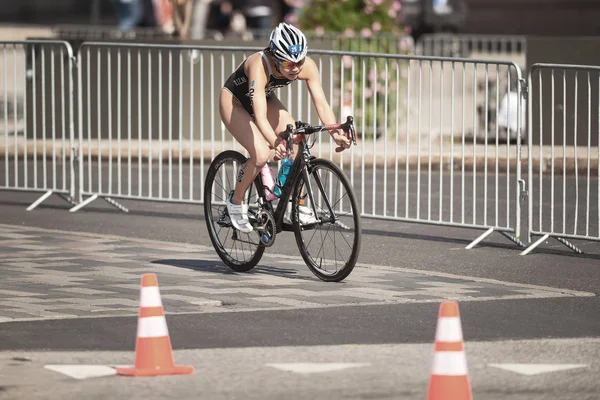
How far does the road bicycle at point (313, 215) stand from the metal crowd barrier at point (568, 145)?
1925 millimetres

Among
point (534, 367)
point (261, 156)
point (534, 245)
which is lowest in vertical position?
point (534, 367)

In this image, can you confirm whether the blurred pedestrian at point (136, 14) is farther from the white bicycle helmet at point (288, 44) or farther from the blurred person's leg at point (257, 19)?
the white bicycle helmet at point (288, 44)

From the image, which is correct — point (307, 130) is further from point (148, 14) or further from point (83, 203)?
point (148, 14)

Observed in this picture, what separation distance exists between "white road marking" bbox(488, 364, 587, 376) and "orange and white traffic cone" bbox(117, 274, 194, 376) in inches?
57.4

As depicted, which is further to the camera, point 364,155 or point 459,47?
point 459,47

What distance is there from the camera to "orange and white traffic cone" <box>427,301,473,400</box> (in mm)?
6379

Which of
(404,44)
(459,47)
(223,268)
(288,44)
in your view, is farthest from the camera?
(459,47)

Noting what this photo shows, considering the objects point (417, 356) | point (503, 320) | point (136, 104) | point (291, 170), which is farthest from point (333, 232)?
point (136, 104)

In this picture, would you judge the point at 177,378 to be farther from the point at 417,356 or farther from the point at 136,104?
the point at 136,104

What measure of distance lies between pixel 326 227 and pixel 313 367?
2833 millimetres

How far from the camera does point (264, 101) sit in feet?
32.8

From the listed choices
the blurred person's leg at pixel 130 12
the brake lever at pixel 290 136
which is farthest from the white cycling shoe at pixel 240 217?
the blurred person's leg at pixel 130 12

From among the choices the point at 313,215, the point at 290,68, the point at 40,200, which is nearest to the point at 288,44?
the point at 290,68

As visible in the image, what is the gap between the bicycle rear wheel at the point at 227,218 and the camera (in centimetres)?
1060
